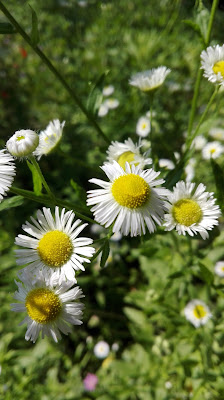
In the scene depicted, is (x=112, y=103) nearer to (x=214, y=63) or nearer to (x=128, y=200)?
(x=214, y=63)

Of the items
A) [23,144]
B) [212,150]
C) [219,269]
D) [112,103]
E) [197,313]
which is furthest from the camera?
[112,103]

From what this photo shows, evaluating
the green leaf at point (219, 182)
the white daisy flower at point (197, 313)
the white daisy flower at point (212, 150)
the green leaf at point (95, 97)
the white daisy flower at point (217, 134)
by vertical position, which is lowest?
the white daisy flower at point (197, 313)

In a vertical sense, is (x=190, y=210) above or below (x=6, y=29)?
below

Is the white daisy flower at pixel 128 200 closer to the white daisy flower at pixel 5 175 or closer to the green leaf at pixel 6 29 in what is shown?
the white daisy flower at pixel 5 175

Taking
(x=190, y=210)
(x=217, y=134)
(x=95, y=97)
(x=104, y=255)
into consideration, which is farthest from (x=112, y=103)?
(x=104, y=255)

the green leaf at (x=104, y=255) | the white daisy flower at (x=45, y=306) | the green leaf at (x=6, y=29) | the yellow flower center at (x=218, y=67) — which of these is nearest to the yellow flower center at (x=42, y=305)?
the white daisy flower at (x=45, y=306)
